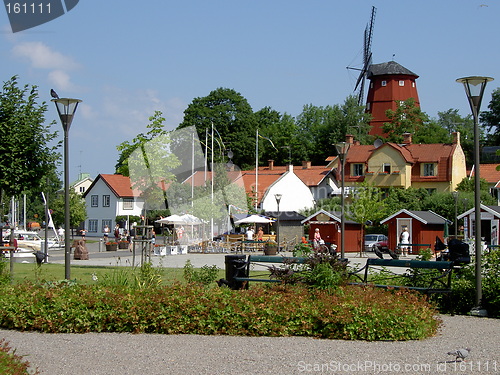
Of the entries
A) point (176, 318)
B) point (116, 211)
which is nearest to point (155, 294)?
point (176, 318)

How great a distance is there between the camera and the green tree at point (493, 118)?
89.8 meters

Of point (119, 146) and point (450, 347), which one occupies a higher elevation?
point (119, 146)

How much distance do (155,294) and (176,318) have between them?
66 centimetres

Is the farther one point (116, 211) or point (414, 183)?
point (116, 211)

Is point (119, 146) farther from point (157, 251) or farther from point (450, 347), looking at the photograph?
point (450, 347)

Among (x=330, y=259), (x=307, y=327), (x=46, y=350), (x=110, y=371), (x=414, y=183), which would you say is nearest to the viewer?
(x=110, y=371)

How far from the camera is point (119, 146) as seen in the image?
1390 inches

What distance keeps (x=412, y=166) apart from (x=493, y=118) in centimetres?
3005

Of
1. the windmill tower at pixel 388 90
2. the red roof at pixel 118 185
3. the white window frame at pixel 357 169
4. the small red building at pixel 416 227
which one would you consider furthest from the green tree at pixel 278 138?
the small red building at pixel 416 227

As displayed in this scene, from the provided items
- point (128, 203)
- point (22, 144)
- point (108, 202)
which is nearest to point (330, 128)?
point (128, 203)

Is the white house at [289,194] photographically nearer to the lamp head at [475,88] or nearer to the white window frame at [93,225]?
the white window frame at [93,225]

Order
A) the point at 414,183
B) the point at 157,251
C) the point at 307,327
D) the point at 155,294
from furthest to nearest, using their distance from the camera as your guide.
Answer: the point at 414,183
the point at 157,251
the point at 155,294
the point at 307,327

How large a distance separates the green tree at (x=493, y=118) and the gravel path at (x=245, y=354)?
8581cm

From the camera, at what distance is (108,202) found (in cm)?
7869
